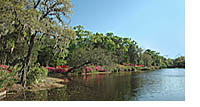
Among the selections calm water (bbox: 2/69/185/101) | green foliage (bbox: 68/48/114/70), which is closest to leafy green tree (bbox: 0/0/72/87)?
calm water (bbox: 2/69/185/101)

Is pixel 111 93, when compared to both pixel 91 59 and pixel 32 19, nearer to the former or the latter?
pixel 32 19

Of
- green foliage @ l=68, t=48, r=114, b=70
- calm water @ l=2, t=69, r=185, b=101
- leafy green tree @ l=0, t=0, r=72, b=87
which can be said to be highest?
leafy green tree @ l=0, t=0, r=72, b=87

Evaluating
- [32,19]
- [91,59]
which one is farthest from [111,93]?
[91,59]

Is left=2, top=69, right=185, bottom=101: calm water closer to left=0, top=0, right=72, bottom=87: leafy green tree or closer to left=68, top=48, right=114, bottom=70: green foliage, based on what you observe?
left=0, top=0, right=72, bottom=87: leafy green tree

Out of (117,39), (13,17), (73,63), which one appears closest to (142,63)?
(117,39)

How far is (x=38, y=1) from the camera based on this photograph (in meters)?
12.2

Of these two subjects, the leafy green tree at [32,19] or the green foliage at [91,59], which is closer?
the leafy green tree at [32,19]

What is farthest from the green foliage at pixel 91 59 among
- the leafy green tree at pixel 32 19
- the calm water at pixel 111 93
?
the leafy green tree at pixel 32 19

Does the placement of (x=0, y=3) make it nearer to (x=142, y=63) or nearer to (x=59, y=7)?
(x=59, y=7)

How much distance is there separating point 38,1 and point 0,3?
2754mm

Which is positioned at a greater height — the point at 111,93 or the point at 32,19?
the point at 32,19

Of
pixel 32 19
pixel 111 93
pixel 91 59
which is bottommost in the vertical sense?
pixel 111 93

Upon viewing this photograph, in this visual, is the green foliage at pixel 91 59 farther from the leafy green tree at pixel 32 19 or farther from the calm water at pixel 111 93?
the leafy green tree at pixel 32 19
